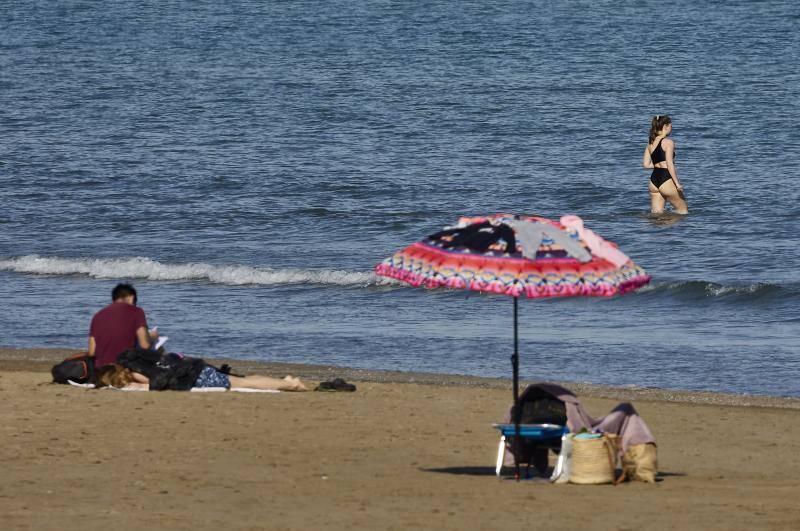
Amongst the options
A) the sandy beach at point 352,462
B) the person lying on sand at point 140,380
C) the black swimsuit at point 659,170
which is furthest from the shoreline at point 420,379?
the black swimsuit at point 659,170

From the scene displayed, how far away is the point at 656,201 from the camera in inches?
835

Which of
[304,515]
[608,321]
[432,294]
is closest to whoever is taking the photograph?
[304,515]

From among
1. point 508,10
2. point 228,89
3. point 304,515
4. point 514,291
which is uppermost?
point 508,10

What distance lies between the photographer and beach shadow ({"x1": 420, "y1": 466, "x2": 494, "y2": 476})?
29.3 feet

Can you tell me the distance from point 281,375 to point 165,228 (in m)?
10.3

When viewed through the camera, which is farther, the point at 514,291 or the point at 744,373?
the point at 744,373

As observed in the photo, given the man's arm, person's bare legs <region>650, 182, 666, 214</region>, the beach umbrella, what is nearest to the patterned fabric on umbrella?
the beach umbrella

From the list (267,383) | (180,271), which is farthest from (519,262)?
(180,271)

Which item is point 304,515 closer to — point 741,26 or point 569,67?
point 569,67

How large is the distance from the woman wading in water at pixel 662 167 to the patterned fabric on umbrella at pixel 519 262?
1091cm

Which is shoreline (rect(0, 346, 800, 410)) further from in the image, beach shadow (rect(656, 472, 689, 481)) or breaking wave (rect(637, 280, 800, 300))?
breaking wave (rect(637, 280, 800, 300))

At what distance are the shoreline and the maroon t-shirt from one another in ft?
5.60

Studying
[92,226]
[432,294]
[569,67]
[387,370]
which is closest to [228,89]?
[569,67]

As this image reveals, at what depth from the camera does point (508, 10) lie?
53.8 meters
